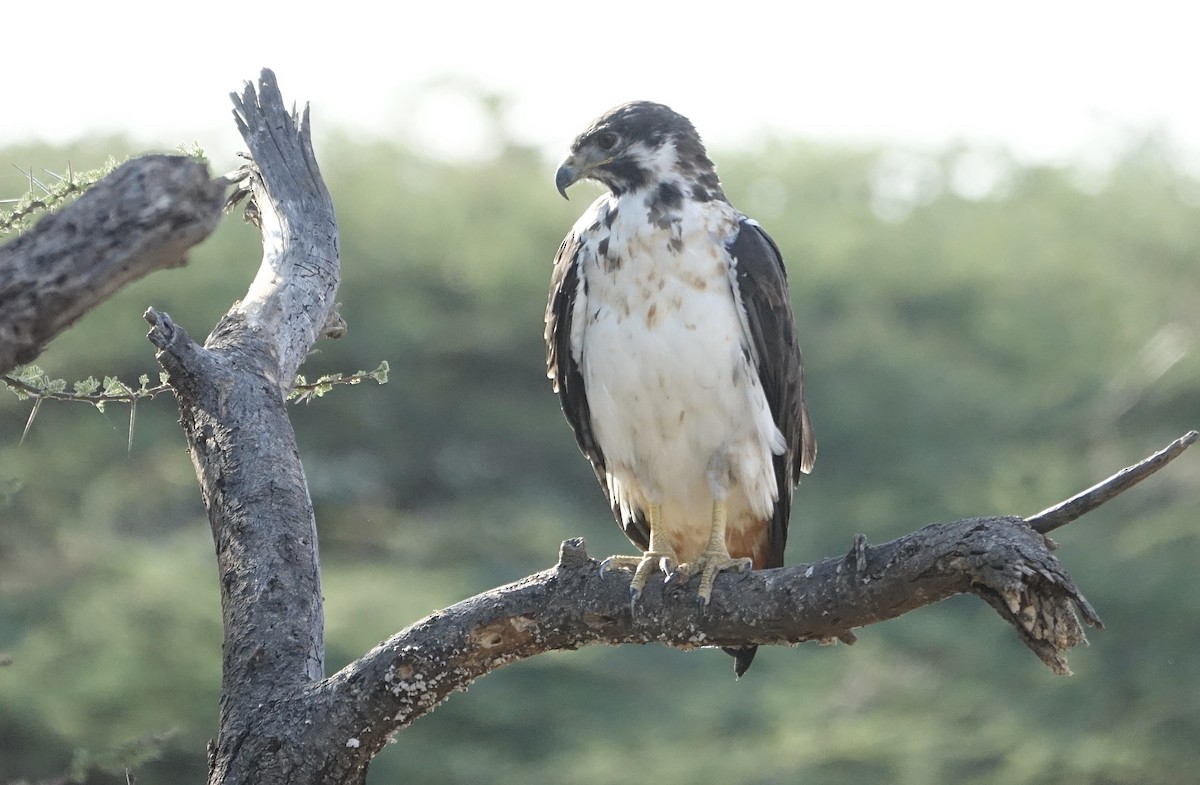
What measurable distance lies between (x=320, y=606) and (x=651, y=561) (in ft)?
3.08

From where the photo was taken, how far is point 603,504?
50.5 feet

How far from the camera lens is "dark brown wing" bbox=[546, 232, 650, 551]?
487cm

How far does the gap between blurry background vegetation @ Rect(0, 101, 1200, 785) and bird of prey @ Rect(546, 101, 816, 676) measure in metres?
5.89

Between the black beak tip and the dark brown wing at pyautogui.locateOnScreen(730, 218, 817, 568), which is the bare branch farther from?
the black beak tip

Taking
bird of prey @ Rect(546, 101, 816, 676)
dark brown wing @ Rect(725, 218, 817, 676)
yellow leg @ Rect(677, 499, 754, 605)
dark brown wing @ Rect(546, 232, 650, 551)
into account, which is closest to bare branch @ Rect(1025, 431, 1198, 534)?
yellow leg @ Rect(677, 499, 754, 605)

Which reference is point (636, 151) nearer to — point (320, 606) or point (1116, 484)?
point (320, 606)

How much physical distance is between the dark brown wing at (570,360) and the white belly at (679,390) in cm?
8

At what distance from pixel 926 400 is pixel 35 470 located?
346 inches

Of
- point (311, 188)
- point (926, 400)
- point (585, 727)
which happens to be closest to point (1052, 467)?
point (926, 400)

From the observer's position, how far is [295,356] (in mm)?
4207

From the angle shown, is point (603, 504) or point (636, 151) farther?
point (603, 504)

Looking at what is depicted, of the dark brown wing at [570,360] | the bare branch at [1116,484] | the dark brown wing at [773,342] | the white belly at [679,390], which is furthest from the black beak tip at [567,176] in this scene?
the bare branch at [1116,484]

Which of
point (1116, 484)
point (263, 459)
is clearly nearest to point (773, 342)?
point (263, 459)

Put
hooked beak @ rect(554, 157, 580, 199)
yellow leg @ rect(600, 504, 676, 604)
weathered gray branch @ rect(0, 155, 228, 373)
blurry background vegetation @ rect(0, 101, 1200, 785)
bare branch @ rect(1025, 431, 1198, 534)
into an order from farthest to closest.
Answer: blurry background vegetation @ rect(0, 101, 1200, 785) < hooked beak @ rect(554, 157, 580, 199) < yellow leg @ rect(600, 504, 676, 604) < bare branch @ rect(1025, 431, 1198, 534) < weathered gray branch @ rect(0, 155, 228, 373)
